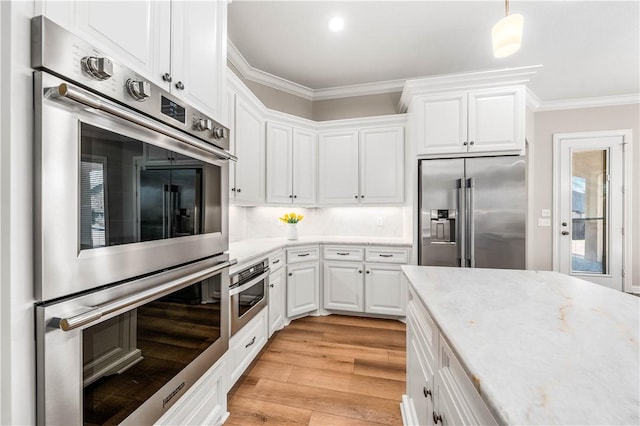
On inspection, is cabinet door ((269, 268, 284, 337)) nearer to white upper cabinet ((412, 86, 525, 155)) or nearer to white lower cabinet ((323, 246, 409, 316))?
white lower cabinet ((323, 246, 409, 316))

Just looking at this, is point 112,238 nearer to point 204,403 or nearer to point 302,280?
point 204,403

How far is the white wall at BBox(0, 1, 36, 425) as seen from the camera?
2.03 feet

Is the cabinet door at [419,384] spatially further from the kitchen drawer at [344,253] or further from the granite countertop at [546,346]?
the kitchen drawer at [344,253]

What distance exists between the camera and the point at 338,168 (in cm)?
346

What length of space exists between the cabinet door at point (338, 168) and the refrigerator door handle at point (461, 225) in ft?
3.70

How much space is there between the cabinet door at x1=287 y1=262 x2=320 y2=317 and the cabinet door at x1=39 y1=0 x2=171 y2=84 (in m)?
2.26

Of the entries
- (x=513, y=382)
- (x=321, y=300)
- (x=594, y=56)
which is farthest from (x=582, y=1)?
(x=321, y=300)

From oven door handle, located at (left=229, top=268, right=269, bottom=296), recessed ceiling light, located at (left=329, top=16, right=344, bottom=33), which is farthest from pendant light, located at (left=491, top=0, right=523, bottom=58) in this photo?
oven door handle, located at (left=229, top=268, right=269, bottom=296)

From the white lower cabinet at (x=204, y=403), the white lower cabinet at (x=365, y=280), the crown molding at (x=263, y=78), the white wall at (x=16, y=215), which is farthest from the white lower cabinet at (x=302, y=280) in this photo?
the white wall at (x=16, y=215)

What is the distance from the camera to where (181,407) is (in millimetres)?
1169

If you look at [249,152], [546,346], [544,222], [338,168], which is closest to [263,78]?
[249,152]

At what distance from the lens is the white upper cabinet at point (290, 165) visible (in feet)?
10.2

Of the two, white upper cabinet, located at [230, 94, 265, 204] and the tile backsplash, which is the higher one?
white upper cabinet, located at [230, 94, 265, 204]

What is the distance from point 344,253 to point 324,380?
1.42 m
